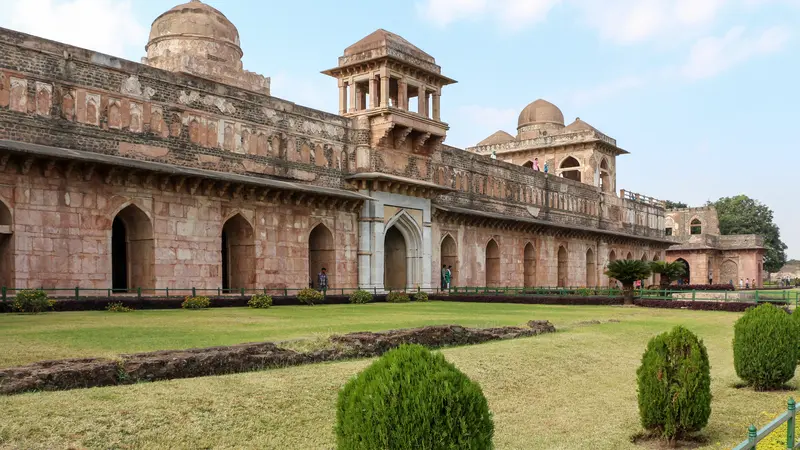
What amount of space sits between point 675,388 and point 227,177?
55.8 feet

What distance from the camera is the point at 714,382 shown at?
11.3m

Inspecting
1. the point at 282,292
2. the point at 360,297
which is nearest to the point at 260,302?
the point at 282,292

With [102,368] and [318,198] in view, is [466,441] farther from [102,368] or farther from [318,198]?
[318,198]

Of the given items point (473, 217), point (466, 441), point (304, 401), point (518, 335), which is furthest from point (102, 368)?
point (473, 217)

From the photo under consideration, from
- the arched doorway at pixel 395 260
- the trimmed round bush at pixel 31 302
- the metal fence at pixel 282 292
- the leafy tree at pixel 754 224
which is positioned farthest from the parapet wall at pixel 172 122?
the leafy tree at pixel 754 224

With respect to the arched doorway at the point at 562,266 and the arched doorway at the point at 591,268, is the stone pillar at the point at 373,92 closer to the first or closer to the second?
the arched doorway at the point at 562,266

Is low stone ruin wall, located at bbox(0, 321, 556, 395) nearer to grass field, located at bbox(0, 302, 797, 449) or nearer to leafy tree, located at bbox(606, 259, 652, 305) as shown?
grass field, located at bbox(0, 302, 797, 449)

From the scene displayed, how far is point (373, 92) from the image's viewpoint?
29.5 metres

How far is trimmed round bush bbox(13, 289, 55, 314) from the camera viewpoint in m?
16.0

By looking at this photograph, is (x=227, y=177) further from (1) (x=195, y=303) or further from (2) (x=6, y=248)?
(2) (x=6, y=248)

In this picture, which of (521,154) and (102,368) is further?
(521,154)

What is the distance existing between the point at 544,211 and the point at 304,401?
1424 inches

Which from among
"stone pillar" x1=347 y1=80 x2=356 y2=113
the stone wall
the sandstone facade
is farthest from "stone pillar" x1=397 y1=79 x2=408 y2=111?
the stone wall

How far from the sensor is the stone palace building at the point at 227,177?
1912cm
